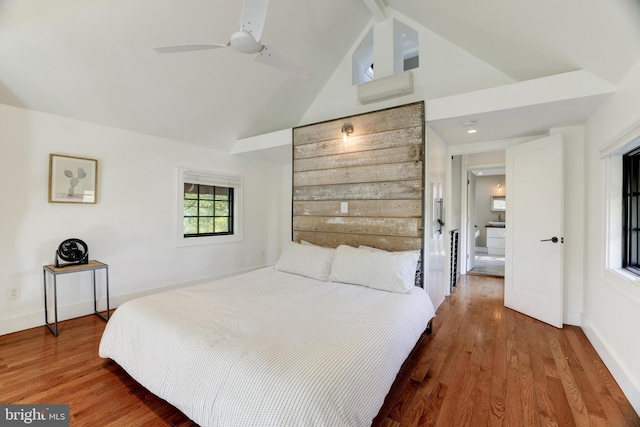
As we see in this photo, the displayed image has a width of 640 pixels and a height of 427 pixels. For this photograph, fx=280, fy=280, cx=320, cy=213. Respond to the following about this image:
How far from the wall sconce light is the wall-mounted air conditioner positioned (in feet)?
1.43

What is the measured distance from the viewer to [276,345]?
1.46 meters

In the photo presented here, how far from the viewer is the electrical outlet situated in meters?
2.66

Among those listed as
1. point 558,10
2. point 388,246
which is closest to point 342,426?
point 388,246

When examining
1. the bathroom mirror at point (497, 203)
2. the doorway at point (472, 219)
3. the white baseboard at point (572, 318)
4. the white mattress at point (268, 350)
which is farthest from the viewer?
the bathroom mirror at point (497, 203)

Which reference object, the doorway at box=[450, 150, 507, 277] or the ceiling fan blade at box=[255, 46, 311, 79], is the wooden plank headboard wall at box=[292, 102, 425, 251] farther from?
the doorway at box=[450, 150, 507, 277]

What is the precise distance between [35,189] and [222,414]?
305cm

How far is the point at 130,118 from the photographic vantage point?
325 cm

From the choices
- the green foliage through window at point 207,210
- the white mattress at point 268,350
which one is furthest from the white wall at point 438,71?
the green foliage through window at point 207,210

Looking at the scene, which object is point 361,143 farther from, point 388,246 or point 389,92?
point 388,246

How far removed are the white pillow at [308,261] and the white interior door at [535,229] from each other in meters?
2.21

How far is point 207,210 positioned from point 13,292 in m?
2.20

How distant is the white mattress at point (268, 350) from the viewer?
1171 millimetres

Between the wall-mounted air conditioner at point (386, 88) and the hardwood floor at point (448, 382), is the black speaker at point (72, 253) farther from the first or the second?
the wall-mounted air conditioner at point (386, 88)

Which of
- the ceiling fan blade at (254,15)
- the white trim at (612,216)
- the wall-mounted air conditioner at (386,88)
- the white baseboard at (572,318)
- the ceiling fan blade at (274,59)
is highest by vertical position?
the wall-mounted air conditioner at (386,88)
